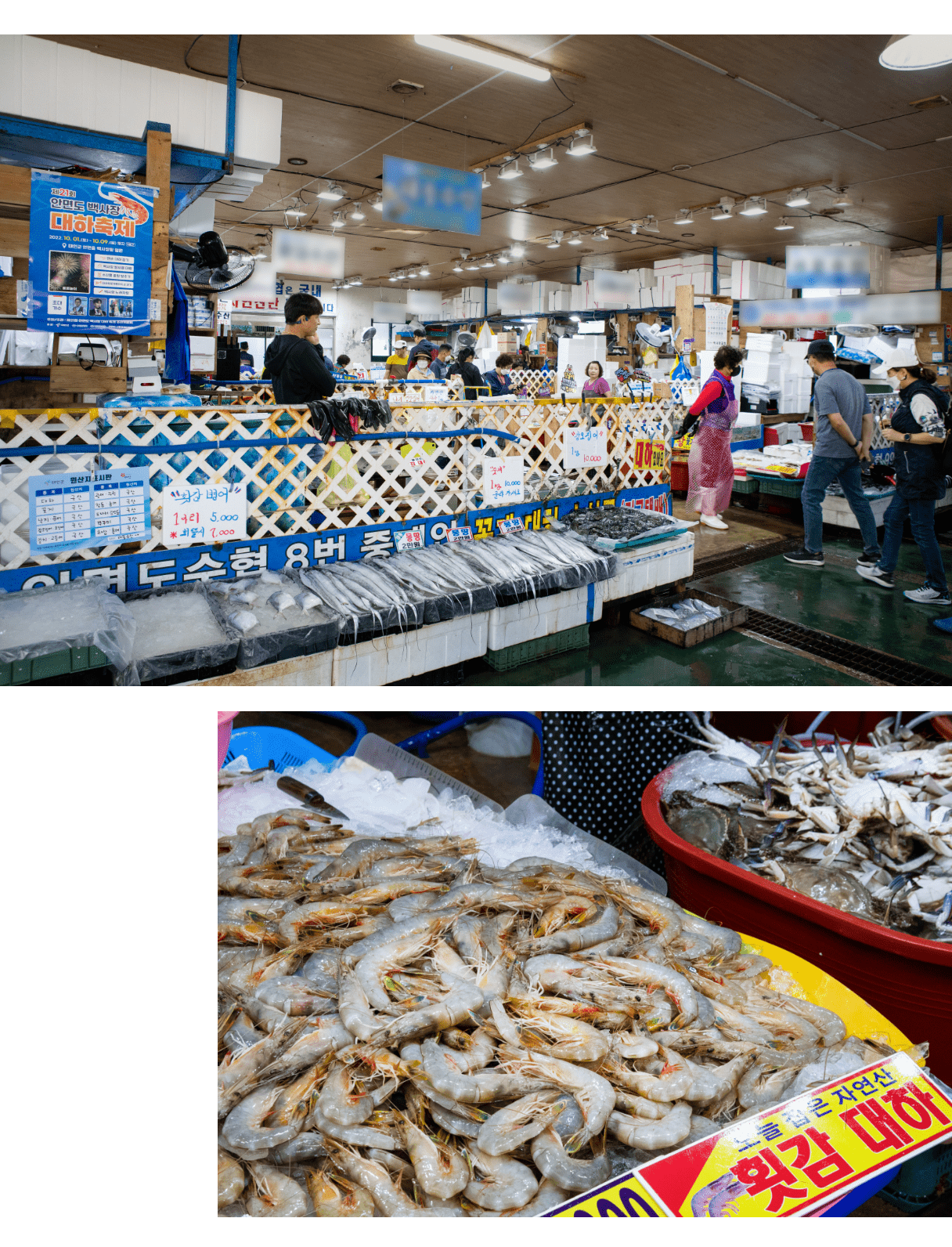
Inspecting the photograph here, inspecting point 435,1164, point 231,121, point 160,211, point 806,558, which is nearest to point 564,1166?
point 435,1164

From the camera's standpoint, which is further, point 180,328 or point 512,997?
point 180,328

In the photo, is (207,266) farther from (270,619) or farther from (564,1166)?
(564,1166)

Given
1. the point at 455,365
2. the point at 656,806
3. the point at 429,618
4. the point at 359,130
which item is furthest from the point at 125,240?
the point at 455,365

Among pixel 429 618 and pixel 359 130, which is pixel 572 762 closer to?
pixel 429 618

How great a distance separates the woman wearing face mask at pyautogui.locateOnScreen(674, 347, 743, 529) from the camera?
7.60 meters

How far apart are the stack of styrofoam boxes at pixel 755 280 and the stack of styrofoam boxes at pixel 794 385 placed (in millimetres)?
2575

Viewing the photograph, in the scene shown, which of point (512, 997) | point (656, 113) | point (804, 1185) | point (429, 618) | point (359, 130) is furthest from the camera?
point (359, 130)

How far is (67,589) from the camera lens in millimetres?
A: 3771

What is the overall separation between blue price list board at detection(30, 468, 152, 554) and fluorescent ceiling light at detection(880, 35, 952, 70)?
Answer: 612 centimetres

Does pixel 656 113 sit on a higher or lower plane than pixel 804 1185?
higher

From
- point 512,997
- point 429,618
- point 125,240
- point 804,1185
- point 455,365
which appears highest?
point 455,365

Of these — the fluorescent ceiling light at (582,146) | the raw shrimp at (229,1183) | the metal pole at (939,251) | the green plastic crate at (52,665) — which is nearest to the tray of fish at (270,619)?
the green plastic crate at (52,665)

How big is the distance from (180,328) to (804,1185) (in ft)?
20.6

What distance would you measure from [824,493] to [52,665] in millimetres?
6014
